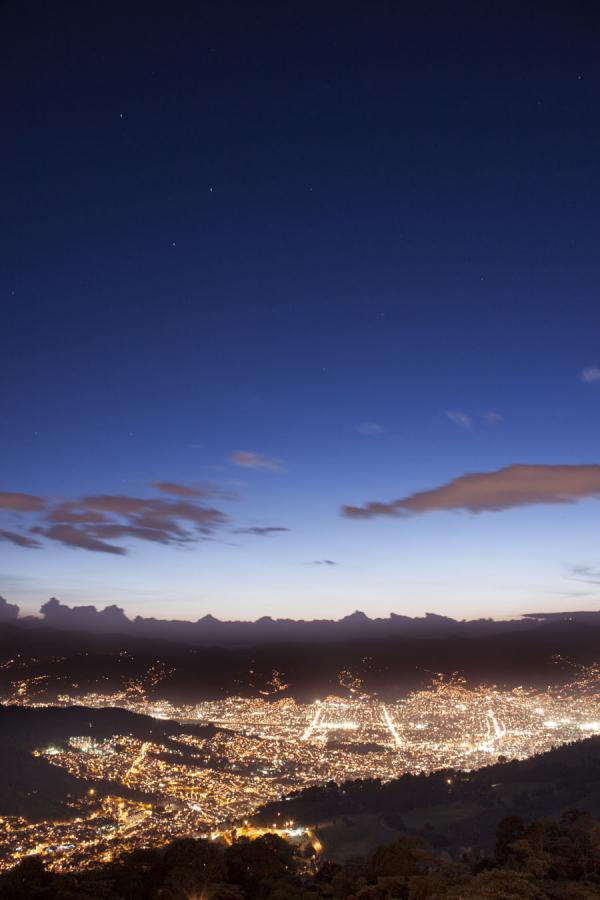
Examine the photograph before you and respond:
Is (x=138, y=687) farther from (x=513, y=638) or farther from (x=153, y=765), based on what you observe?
(x=513, y=638)

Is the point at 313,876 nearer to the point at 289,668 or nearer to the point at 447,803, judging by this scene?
the point at 447,803

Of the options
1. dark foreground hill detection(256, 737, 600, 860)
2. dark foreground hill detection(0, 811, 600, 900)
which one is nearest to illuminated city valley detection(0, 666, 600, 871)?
dark foreground hill detection(256, 737, 600, 860)

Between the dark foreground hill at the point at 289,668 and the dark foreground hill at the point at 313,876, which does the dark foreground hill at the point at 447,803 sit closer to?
the dark foreground hill at the point at 313,876

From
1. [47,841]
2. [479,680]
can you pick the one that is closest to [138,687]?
[479,680]

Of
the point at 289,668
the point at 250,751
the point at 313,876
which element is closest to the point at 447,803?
the point at 313,876

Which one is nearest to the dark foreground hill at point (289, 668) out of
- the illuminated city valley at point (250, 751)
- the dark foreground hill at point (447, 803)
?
the illuminated city valley at point (250, 751)

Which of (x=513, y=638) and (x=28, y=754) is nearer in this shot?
(x=28, y=754)

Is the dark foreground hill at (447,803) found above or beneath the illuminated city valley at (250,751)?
above

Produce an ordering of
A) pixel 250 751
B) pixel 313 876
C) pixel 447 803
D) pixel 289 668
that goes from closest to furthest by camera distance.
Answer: pixel 313 876 < pixel 447 803 < pixel 250 751 < pixel 289 668
